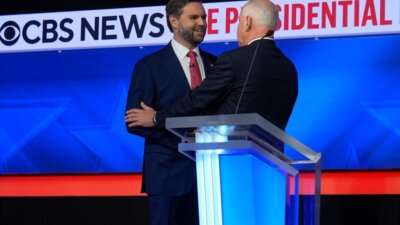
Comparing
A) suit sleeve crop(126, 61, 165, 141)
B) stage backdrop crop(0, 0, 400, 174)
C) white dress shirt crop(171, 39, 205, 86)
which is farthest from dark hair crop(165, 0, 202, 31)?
stage backdrop crop(0, 0, 400, 174)

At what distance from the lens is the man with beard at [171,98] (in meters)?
3.27

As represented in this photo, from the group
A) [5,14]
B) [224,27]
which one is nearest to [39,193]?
[5,14]

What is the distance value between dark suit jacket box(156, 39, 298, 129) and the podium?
1.43ft

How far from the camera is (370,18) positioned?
4172 mm

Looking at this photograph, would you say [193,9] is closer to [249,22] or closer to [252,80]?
[249,22]

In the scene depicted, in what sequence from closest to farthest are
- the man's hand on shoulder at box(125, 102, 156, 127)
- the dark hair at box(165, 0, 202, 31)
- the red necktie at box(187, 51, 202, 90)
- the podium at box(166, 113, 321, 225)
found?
the podium at box(166, 113, 321, 225), the man's hand on shoulder at box(125, 102, 156, 127), the red necktie at box(187, 51, 202, 90), the dark hair at box(165, 0, 202, 31)

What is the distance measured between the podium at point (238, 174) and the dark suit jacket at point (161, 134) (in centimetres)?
78

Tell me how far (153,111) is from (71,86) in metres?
1.31

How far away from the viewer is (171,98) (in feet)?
11.0

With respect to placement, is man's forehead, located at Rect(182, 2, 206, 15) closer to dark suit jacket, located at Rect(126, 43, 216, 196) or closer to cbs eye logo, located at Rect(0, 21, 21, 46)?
dark suit jacket, located at Rect(126, 43, 216, 196)

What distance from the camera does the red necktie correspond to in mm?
3381

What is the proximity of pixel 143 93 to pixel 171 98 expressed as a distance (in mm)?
107

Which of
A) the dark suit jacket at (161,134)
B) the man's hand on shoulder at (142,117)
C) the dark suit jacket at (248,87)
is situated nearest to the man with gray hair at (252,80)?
the dark suit jacket at (248,87)

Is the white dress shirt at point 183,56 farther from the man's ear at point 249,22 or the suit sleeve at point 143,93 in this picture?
→ the man's ear at point 249,22
